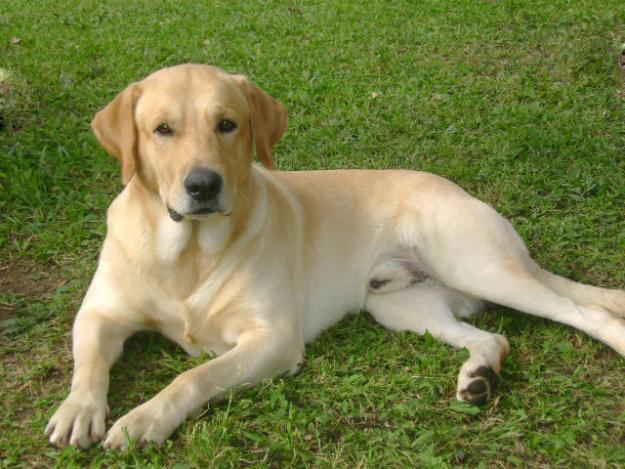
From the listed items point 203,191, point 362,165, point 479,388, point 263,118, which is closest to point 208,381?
point 203,191

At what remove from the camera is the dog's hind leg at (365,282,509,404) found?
3.31 meters

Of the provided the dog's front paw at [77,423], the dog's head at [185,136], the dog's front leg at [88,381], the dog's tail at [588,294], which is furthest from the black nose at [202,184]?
the dog's tail at [588,294]

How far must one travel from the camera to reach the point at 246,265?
3.57 m

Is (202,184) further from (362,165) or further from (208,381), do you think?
(362,165)

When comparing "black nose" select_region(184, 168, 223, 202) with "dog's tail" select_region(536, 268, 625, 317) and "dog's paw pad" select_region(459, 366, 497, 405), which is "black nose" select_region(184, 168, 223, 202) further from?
"dog's tail" select_region(536, 268, 625, 317)

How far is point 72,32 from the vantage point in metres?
8.44

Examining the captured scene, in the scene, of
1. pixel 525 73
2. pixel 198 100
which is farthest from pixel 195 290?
pixel 525 73

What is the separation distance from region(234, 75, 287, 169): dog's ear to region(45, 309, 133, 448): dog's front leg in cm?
113

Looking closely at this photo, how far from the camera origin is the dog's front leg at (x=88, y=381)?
2.97 meters

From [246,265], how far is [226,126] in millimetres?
694

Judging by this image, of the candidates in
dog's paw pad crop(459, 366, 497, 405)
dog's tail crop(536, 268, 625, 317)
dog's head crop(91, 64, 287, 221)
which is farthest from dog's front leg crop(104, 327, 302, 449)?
dog's tail crop(536, 268, 625, 317)

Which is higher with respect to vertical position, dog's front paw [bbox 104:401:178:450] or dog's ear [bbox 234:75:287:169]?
dog's ear [bbox 234:75:287:169]

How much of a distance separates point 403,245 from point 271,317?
1.08 m

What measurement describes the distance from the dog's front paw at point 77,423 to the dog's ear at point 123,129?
101 centimetres
